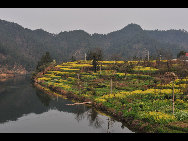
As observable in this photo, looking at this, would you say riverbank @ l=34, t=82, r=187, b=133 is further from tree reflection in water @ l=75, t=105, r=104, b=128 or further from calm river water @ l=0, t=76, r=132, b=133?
tree reflection in water @ l=75, t=105, r=104, b=128

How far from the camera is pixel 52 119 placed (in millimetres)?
27625

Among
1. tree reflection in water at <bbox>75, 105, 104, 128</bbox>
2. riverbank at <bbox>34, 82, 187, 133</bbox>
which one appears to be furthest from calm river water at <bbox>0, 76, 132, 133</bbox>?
riverbank at <bbox>34, 82, 187, 133</bbox>

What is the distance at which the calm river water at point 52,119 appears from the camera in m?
22.6

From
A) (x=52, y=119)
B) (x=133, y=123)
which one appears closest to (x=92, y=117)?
(x=52, y=119)

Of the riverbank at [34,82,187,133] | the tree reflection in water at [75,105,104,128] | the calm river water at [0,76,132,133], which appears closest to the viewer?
the riverbank at [34,82,187,133]

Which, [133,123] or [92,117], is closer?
[133,123]

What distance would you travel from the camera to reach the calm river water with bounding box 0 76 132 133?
74.0ft

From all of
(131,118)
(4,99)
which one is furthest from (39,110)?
(131,118)

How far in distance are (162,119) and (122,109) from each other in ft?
22.3

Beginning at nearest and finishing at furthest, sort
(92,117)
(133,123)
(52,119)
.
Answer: (133,123) < (92,117) < (52,119)

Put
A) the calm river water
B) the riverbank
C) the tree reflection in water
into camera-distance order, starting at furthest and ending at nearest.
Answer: the tree reflection in water, the calm river water, the riverbank

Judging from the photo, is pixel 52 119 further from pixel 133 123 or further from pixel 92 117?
pixel 133 123

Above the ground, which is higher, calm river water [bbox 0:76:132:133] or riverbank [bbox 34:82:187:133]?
riverbank [bbox 34:82:187:133]
